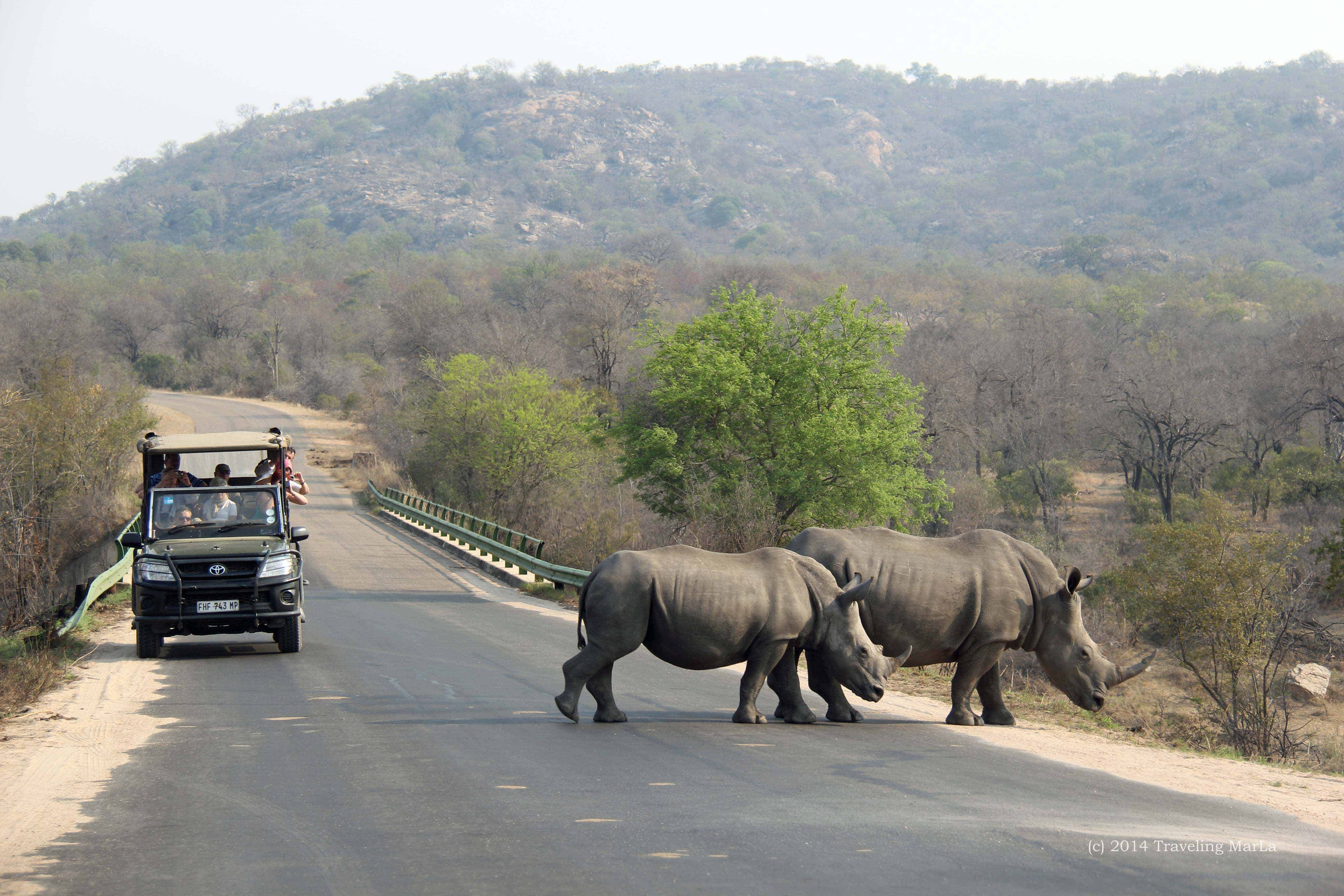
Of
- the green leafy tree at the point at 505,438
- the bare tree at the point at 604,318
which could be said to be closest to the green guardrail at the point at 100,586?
the green leafy tree at the point at 505,438

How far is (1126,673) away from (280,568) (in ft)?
30.8

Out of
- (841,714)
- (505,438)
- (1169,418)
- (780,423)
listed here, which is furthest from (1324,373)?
(841,714)

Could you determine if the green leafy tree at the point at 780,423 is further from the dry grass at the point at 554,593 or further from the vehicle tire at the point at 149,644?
the vehicle tire at the point at 149,644

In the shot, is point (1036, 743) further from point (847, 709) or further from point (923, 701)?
point (923, 701)

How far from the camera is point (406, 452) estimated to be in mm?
59031

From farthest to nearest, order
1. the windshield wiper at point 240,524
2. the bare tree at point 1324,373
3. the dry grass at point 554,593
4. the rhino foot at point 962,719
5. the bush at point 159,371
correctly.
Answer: the bush at point 159,371 < the bare tree at point 1324,373 < the dry grass at point 554,593 < the windshield wiper at point 240,524 < the rhino foot at point 962,719

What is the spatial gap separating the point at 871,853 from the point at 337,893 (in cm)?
279

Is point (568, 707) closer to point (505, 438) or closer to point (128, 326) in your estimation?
point (505, 438)

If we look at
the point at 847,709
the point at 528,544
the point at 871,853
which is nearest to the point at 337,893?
the point at 871,853

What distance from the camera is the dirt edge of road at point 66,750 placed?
21.3 feet

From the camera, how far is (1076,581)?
1023 centimetres

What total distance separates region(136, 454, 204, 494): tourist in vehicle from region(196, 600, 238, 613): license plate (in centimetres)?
186

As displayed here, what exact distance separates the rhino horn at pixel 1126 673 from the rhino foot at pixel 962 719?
1.27 meters

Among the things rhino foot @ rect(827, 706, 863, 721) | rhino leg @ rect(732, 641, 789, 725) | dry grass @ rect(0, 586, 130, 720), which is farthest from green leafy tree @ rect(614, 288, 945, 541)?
rhino leg @ rect(732, 641, 789, 725)
